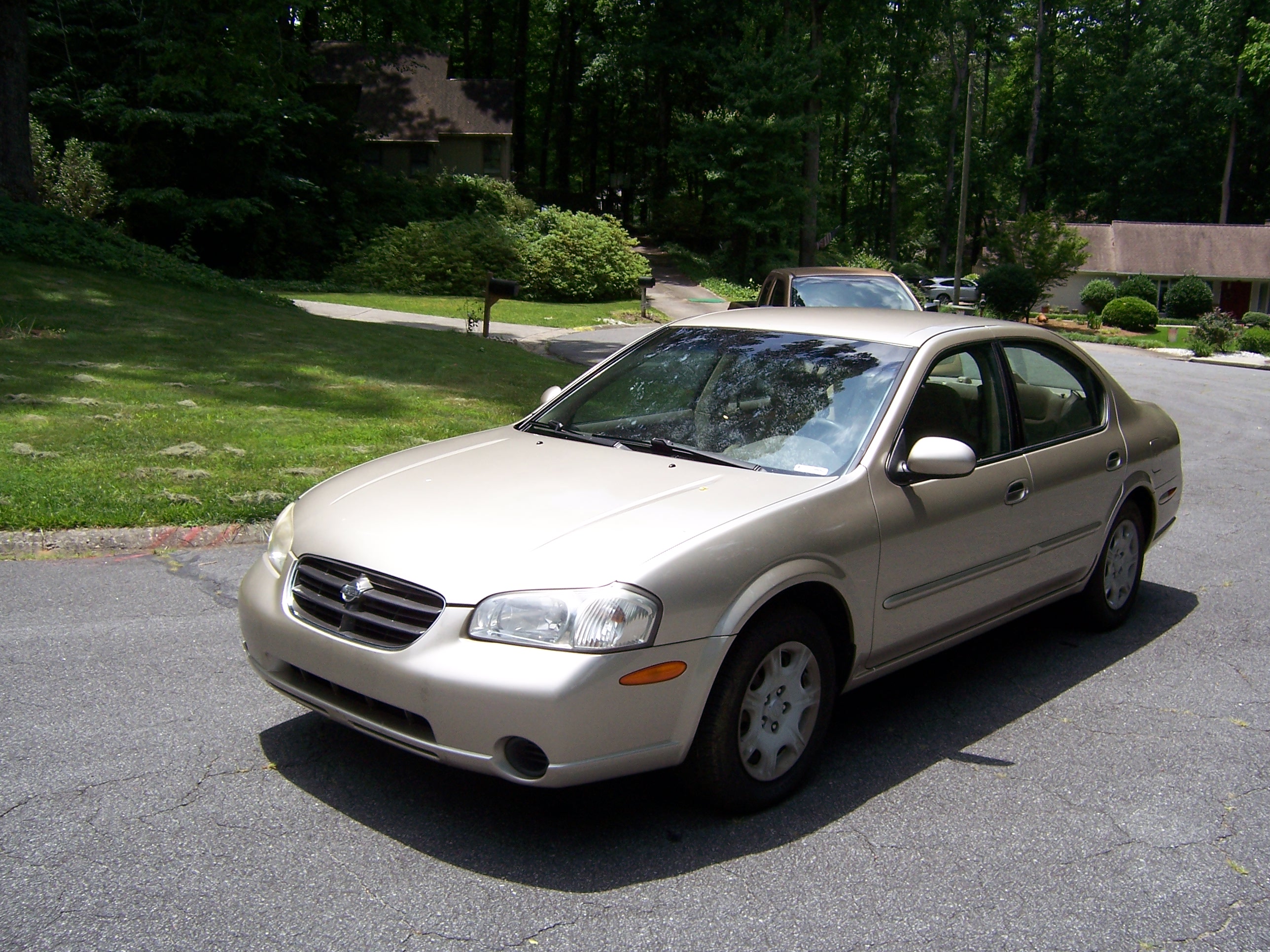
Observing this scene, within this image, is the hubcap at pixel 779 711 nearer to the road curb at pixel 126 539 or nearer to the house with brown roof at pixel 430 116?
the road curb at pixel 126 539

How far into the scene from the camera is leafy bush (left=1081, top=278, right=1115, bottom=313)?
159 ft

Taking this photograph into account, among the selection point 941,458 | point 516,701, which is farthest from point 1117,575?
point 516,701

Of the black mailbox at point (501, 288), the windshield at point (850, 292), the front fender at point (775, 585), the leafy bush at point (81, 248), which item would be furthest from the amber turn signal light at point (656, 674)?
the leafy bush at point (81, 248)

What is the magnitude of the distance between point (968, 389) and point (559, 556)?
7.78 ft

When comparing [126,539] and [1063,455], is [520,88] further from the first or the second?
[1063,455]

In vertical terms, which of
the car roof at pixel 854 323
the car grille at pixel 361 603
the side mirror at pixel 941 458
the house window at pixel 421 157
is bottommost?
the car grille at pixel 361 603

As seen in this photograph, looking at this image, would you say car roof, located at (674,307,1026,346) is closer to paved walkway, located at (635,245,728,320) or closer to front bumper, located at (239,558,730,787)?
front bumper, located at (239,558,730,787)

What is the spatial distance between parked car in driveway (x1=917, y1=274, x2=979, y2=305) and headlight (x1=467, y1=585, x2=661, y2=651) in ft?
133

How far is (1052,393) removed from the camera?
18.3 ft

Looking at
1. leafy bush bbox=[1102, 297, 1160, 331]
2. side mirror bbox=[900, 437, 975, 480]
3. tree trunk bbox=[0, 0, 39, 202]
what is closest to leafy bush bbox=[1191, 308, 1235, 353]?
leafy bush bbox=[1102, 297, 1160, 331]

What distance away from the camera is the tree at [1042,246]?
1741 inches

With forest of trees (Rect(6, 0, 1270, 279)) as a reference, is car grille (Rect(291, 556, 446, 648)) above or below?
below

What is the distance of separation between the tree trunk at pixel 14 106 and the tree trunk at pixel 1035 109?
194 ft

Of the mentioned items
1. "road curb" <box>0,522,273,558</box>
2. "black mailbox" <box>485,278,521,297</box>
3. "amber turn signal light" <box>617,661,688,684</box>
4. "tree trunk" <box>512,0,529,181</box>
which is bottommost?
"road curb" <box>0,522,273,558</box>
